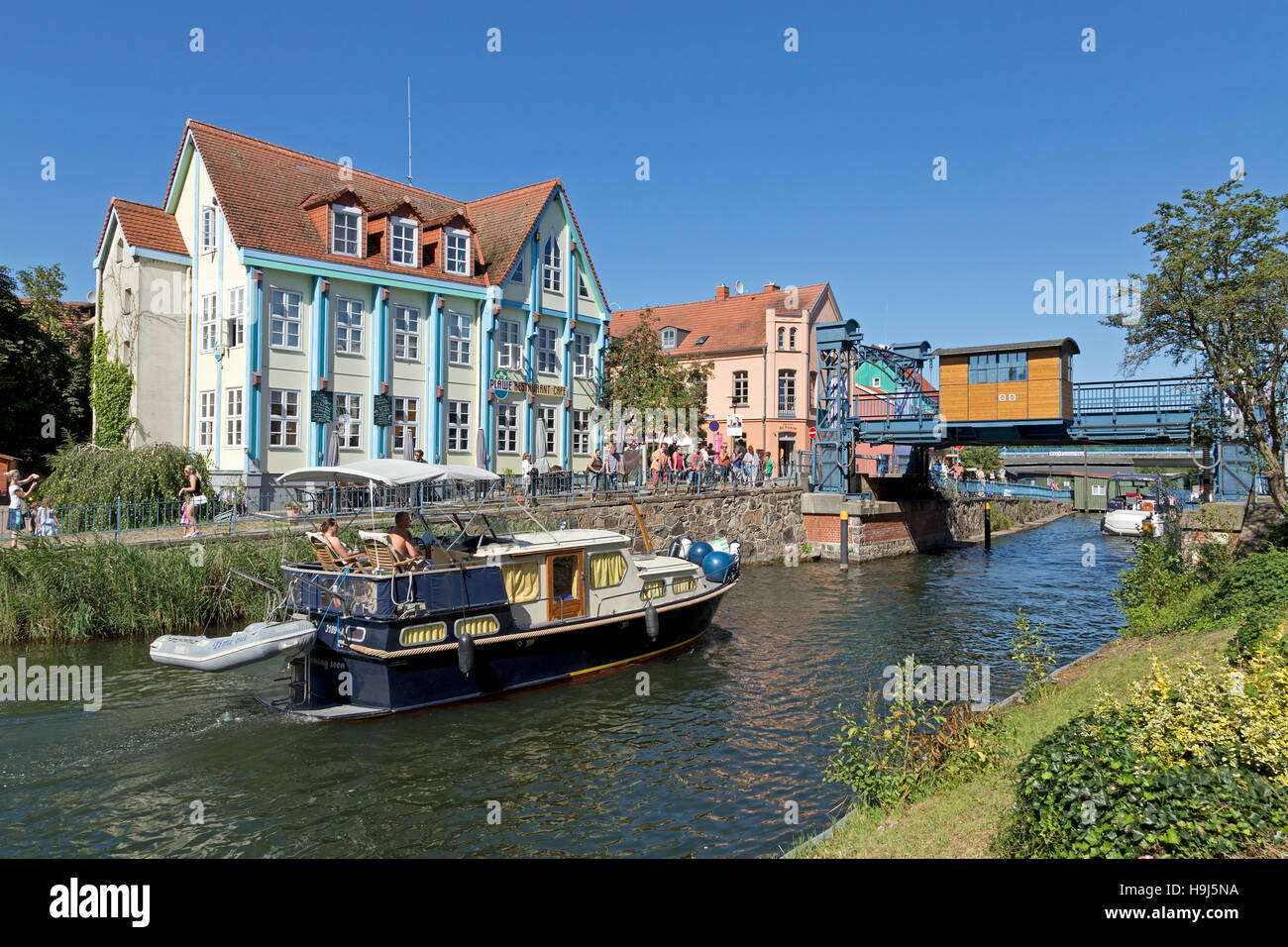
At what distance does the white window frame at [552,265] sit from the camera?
34.6 m

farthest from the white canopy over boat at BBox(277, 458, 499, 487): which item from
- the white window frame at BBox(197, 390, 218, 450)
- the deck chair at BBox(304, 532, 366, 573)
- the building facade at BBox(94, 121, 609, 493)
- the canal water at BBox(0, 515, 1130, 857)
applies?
the white window frame at BBox(197, 390, 218, 450)

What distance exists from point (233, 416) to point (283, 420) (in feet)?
4.81

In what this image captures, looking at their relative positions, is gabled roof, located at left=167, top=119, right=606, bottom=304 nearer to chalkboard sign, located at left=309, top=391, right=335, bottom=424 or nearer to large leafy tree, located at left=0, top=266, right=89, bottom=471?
Answer: chalkboard sign, located at left=309, top=391, right=335, bottom=424

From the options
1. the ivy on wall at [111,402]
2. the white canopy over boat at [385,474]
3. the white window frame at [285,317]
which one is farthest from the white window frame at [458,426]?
the white canopy over boat at [385,474]

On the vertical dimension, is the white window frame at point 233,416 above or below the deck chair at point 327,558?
above

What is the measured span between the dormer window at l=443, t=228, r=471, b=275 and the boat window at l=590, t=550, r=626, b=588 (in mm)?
18856

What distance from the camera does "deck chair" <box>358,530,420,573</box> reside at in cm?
1345

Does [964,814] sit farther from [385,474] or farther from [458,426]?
[458,426]

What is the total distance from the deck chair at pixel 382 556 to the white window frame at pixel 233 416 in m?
14.7

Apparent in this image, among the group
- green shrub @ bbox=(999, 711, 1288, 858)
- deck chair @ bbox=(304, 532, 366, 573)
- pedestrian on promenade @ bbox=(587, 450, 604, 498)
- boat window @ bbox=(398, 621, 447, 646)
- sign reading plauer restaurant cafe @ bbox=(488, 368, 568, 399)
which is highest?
sign reading plauer restaurant cafe @ bbox=(488, 368, 568, 399)

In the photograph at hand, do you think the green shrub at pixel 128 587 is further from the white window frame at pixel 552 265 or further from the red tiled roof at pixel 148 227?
the white window frame at pixel 552 265

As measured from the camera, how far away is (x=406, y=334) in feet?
98.6

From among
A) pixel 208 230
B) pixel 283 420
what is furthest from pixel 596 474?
pixel 208 230
